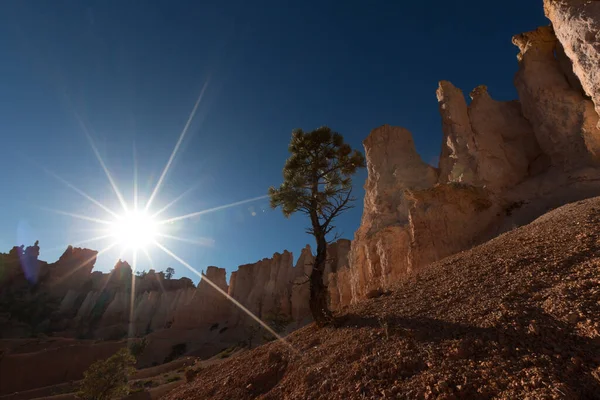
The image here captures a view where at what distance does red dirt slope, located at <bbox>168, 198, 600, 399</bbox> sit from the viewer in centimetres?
380

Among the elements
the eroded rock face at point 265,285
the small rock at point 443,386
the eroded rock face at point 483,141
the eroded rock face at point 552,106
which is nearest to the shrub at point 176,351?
the eroded rock face at point 265,285

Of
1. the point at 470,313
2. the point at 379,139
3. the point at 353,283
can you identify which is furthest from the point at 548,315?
the point at 379,139

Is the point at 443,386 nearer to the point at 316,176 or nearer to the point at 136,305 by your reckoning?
the point at 316,176

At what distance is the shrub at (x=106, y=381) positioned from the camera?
587 inches

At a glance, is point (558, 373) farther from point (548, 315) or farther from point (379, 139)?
point (379, 139)

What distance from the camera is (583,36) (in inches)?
500

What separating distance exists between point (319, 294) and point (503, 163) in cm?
1590

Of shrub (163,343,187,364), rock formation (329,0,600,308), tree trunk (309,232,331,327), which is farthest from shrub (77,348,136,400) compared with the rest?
shrub (163,343,187,364)

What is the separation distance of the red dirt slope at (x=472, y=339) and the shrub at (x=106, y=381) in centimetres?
984

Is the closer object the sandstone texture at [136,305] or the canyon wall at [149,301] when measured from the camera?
the sandstone texture at [136,305]

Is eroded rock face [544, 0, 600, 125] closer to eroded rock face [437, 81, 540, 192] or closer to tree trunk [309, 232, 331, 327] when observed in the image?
eroded rock face [437, 81, 540, 192]

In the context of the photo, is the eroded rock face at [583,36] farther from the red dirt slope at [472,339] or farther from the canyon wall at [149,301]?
the canyon wall at [149,301]

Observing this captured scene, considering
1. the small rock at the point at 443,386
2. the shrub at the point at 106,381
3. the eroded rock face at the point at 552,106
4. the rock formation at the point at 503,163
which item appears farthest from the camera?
the eroded rock face at the point at 552,106

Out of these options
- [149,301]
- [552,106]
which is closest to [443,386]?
[552,106]
